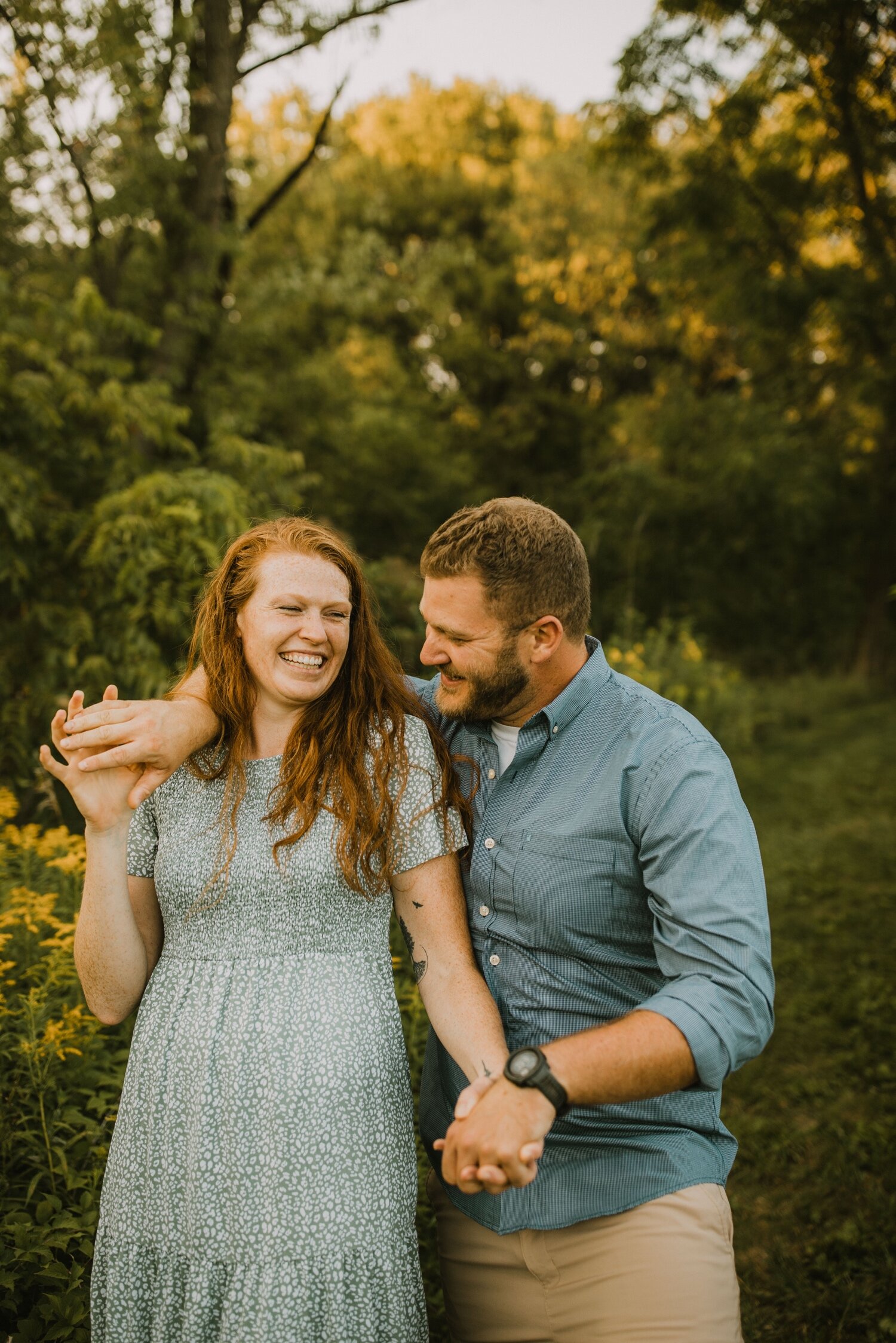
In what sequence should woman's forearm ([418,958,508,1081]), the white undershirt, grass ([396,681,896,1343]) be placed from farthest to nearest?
grass ([396,681,896,1343])
the white undershirt
woman's forearm ([418,958,508,1081])

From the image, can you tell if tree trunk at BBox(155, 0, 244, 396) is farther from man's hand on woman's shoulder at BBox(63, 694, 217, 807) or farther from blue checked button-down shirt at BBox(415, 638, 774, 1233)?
blue checked button-down shirt at BBox(415, 638, 774, 1233)

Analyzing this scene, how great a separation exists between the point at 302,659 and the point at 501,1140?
986 millimetres

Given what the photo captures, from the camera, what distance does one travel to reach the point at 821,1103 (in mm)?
3961

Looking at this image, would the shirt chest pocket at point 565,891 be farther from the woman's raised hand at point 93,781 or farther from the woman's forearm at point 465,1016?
the woman's raised hand at point 93,781

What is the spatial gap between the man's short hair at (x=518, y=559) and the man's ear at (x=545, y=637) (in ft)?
0.05

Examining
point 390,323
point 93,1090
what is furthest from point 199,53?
point 390,323

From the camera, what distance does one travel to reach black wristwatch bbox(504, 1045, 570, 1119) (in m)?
A: 1.48

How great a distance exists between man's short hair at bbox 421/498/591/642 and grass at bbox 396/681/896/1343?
5.55ft

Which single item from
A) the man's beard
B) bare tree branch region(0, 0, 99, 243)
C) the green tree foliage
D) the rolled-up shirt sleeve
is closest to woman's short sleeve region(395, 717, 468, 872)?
the man's beard

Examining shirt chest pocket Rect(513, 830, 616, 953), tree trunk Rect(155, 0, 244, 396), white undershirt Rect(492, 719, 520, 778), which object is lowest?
shirt chest pocket Rect(513, 830, 616, 953)

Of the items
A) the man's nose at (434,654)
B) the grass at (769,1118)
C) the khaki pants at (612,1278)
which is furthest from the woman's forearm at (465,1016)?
the grass at (769,1118)

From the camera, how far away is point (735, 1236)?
3.22 m

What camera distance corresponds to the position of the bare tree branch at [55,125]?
6109mm

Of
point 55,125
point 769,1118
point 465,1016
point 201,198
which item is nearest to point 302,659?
point 465,1016
